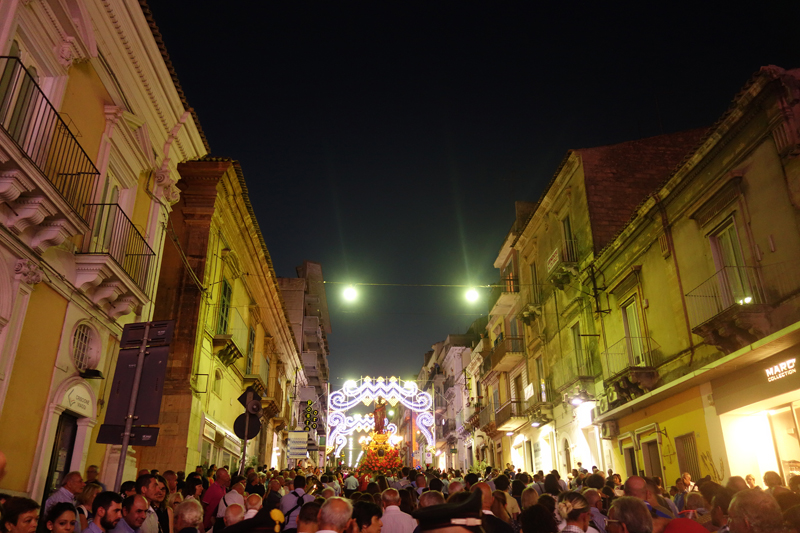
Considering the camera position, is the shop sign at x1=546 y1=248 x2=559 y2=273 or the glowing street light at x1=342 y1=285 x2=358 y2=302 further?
the shop sign at x1=546 y1=248 x2=559 y2=273

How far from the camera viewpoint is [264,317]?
86.9ft

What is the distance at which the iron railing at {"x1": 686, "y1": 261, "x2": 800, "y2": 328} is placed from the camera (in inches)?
451

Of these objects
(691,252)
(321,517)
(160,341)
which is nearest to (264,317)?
(691,252)

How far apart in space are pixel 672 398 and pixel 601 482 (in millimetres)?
6425

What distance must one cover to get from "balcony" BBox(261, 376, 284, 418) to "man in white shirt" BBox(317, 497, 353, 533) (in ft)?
68.8

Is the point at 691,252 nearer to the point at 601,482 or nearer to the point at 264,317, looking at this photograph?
the point at 601,482

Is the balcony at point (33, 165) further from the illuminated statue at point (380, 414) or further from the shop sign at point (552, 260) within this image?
the illuminated statue at point (380, 414)

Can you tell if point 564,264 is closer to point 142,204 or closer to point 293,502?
point 142,204

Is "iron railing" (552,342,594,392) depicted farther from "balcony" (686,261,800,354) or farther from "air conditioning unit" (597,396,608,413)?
"balcony" (686,261,800,354)

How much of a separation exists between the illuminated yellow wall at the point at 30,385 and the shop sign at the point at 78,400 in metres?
Answer: 0.48

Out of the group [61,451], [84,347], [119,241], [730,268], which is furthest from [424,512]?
[730,268]

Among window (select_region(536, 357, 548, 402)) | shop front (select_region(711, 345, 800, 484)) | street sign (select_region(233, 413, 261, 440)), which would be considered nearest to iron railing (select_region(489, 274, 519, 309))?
window (select_region(536, 357, 548, 402))

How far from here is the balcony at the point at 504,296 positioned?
30.5 meters

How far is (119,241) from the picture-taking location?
10906 millimetres
